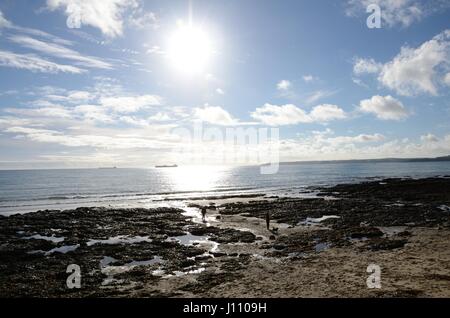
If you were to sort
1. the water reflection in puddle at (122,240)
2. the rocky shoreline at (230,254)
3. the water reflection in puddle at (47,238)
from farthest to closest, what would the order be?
the water reflection in puddle at (47,238) < the water reflection in puddle at (122,240) < the rocky shoreline at (230,254)

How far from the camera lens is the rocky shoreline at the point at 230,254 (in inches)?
647

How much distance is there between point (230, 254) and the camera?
23297 mm

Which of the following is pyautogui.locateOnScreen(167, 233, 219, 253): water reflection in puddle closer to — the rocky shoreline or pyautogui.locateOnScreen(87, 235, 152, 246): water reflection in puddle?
the rocky shoreline

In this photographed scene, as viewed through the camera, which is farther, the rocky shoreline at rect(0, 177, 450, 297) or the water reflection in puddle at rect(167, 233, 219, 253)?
the water reflection in puddle at rect(167, 233, 219, 253)

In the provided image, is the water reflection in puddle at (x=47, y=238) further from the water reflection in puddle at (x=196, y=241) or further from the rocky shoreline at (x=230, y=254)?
the water reflection in puddle at (x=196, y=241)

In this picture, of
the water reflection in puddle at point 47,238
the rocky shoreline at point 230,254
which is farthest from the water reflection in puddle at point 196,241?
the water reflection in puddle at point 47,238

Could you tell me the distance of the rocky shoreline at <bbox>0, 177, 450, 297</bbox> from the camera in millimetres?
16438

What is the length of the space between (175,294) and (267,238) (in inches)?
557

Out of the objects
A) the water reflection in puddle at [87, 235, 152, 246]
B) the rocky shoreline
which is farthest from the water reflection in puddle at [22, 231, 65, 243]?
the water reflection in puddle at [87, 235, 152, 246]

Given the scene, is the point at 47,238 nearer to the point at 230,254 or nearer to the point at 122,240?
the point at 122,240

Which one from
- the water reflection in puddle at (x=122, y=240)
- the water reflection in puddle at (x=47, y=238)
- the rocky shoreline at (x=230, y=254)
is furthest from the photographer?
the water reflection in puddle at (x=47, y=238)

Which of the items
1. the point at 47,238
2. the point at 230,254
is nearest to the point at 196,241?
the point at 230,254

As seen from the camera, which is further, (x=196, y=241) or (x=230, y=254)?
(x=196, y=241)
